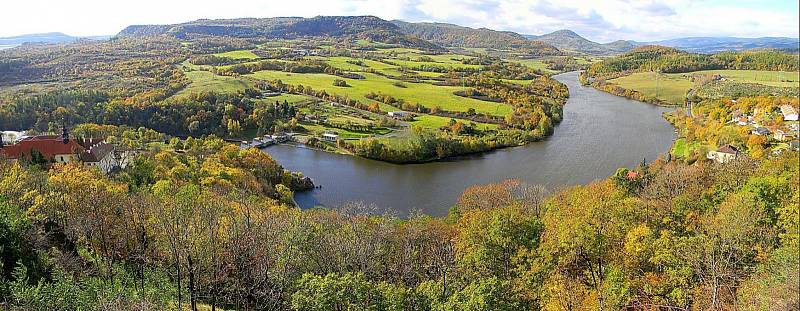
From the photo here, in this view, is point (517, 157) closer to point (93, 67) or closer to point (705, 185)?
point (705, 185)

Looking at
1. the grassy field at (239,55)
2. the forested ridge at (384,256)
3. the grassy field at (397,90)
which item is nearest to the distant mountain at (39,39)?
the grassy field at (239,55)

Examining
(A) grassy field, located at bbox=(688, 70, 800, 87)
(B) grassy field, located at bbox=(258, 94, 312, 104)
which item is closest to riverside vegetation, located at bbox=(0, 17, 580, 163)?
(B) grassy field, located at bbox=(258, 94, 312, 104)

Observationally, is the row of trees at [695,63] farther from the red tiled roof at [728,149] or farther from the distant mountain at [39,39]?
the distant mountain at [39,39]

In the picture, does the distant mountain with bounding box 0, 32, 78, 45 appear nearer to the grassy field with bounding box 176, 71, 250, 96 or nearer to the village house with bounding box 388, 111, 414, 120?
the grassy field with bounding box 176, 71, 250, 96

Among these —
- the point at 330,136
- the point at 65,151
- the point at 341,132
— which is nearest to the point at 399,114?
the point at 341,132

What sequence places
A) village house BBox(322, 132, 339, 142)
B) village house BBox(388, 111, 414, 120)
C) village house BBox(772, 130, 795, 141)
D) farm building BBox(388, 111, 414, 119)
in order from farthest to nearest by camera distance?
farm building BBox(388, 111, 414, 119), village house BBox(388, 111, 414, 120), village house BBox(322, 132, 339, 142), village house BBox(772, 130, 795, 141)

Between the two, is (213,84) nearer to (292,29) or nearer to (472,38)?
(292,29)
